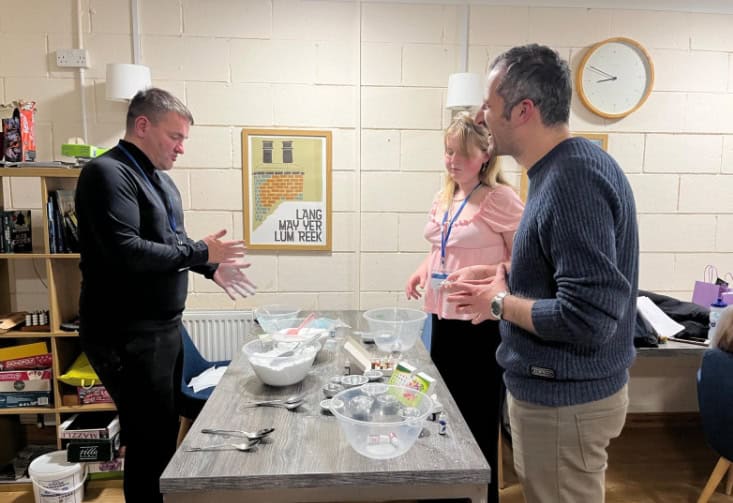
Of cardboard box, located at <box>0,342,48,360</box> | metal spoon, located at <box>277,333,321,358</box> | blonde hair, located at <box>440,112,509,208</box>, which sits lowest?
cardboard box, located at <box>0,342,48,360</box>

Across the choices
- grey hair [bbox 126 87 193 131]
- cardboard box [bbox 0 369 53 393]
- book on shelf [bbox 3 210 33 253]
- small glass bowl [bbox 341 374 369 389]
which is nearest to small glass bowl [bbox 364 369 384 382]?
small glass bowl [bbox 341 374 369 389]

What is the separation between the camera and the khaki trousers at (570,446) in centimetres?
118

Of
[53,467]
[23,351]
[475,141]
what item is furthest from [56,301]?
[475,141]

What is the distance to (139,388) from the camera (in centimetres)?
181

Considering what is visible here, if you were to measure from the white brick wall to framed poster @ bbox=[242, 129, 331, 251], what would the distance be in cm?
6

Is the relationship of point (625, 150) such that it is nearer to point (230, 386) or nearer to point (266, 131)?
point (266, 131)

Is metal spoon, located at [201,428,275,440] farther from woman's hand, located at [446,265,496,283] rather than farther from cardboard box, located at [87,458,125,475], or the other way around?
cardboard box, located at [87,458,125,475]

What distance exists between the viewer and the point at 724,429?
73.5 inches

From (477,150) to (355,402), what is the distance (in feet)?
3.62

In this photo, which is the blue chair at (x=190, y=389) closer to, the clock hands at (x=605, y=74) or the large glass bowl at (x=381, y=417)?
the large glass bowl at (x=381, y=417)

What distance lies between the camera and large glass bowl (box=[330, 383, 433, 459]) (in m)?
1.15

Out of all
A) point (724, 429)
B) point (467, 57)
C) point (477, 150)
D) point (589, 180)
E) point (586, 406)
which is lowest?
point (724, 429)

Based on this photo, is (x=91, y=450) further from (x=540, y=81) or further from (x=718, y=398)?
(x=718, y=398)

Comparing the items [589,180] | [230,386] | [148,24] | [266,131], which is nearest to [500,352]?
[589,180]
